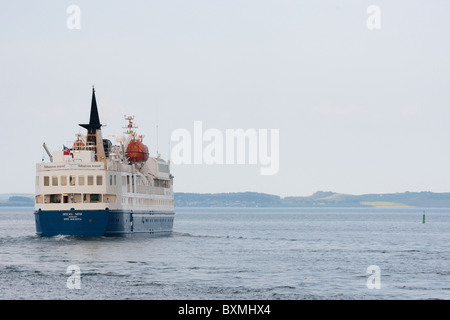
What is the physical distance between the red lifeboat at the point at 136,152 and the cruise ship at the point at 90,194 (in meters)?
0.35

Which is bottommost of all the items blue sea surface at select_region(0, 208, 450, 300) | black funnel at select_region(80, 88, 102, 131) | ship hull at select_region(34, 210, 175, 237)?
blue sea surface at select_region(0, 208, 450, 300)

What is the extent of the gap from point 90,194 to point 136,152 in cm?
1321

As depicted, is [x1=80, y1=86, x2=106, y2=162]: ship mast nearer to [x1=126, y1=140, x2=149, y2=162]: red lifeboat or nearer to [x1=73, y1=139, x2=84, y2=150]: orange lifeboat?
[x1=73, y1=139, x2=84, y2=150]: orange lifeboat

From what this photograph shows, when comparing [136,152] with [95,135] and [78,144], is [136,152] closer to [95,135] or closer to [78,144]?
[95,135]

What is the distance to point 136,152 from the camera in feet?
307

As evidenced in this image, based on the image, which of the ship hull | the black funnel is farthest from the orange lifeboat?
the ship hull

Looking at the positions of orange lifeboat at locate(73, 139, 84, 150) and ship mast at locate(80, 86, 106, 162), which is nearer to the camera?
orange lifeboat at locate(73, 139, 84, 150)

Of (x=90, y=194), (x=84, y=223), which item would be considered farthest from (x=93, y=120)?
(x=84, y=223)

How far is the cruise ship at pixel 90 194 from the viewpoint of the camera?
80.4 m

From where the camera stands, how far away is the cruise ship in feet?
264

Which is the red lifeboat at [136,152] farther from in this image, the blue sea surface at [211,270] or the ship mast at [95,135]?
the blue sea surface at [211,270]

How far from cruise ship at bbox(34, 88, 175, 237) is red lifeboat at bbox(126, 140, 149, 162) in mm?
345

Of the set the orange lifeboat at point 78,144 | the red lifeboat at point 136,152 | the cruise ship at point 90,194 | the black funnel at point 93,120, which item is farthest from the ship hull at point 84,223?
the black funnel at point 93,120

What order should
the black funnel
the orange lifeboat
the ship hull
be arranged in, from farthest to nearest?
1. the black funnel
2. the orange lifeboat
3. the ship hull
